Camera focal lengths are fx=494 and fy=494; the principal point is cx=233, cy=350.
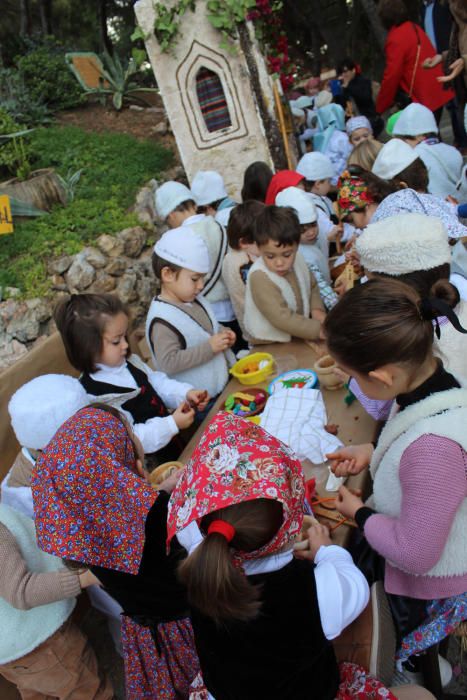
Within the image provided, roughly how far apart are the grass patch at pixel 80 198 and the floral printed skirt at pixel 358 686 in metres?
4.74

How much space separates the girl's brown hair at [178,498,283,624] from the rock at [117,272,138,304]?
473 centimetres

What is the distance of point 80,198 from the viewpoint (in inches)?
261

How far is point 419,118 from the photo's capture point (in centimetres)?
426

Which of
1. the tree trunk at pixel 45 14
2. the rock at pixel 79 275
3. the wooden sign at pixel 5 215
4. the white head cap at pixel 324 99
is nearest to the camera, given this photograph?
the wooden sign at pixel 5 215

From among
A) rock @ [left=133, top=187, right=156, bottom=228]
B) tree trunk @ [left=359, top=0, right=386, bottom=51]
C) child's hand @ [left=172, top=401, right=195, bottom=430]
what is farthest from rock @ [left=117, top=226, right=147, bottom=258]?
tree trunk @ [left=359, top=0, right=386, bottom=51]

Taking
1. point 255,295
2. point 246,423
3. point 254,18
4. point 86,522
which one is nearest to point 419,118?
point 255,295

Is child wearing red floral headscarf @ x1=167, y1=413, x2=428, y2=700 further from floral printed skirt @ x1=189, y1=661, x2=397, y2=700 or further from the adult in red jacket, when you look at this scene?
the adult in red jacket

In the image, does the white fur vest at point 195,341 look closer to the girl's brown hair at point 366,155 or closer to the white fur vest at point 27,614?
the white fur vest at point 27,614

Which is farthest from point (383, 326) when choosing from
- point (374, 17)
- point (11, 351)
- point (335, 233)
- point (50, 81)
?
point (374, 17)

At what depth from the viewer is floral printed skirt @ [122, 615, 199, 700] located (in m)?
1.82

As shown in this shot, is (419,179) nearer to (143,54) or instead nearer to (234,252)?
(234,252)

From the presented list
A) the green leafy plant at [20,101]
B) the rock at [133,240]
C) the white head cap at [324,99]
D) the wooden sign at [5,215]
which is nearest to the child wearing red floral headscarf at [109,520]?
the wooden sign at [5,215]

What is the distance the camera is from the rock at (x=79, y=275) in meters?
5.55

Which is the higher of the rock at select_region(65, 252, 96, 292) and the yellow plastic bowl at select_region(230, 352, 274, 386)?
the rock at select_region(65, 252, 96, 292)
